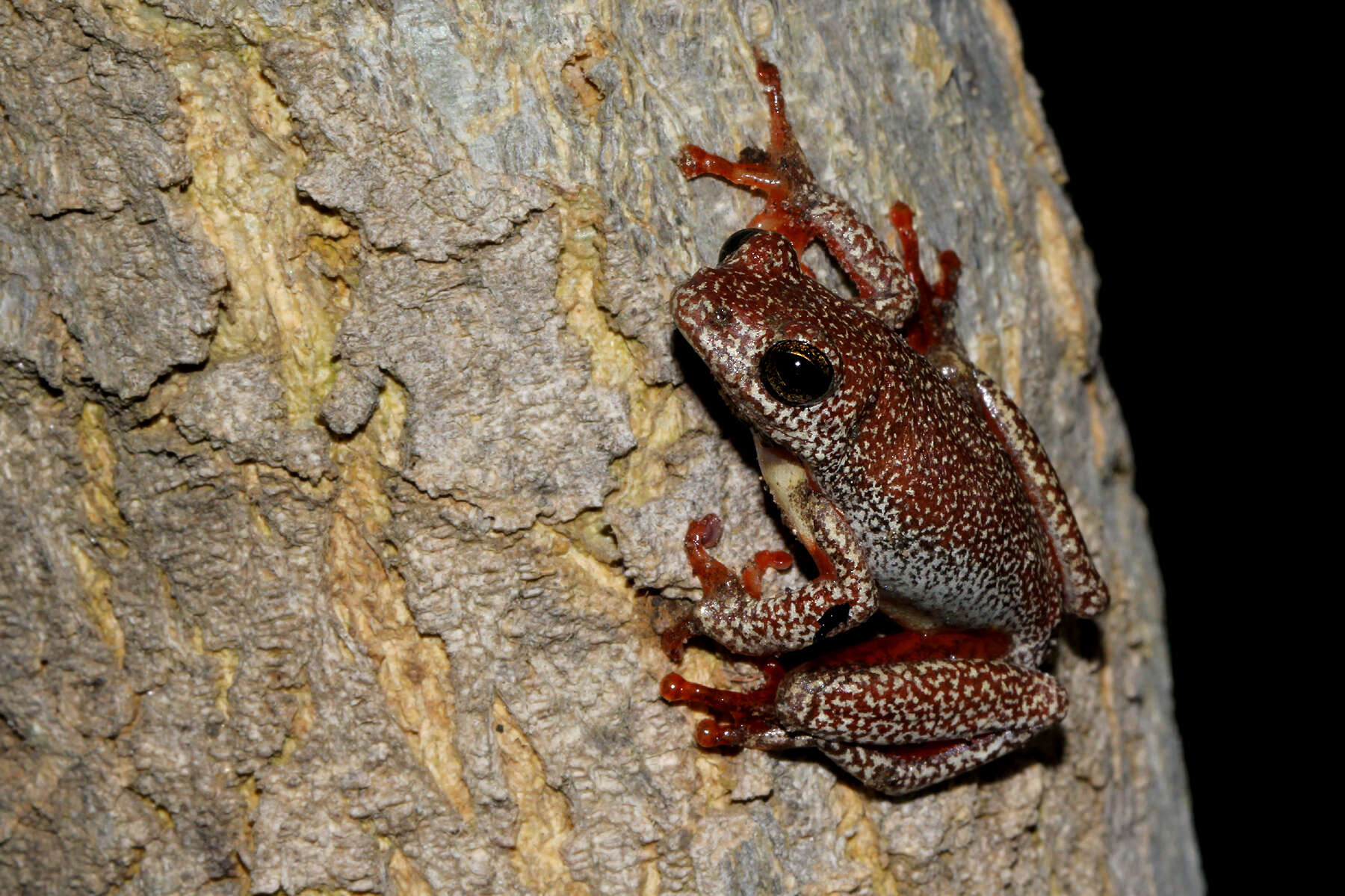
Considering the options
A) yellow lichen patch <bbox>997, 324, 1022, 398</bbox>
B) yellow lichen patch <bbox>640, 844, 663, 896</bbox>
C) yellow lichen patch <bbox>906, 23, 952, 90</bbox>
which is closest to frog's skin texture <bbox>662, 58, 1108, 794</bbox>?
yellow lichen patch <bbox>997, 324, 1022, 398</bbox>

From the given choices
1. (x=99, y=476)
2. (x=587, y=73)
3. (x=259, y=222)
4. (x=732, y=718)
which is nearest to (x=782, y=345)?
(x=587, y=73)

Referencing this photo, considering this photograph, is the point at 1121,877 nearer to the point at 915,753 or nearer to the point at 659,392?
the point at 915,753

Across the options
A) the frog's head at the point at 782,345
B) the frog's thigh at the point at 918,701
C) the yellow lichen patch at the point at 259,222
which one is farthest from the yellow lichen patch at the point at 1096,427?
the yellow lichen patch at the point at 259,222

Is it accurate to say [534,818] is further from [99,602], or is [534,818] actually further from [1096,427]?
[1096,427]

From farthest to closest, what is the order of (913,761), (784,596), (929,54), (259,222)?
A: (929,54), (913,761), (784,596), (259,222)

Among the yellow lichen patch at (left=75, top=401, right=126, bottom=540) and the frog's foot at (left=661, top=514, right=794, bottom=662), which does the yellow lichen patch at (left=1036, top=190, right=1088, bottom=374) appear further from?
the yellow lichen patch at (left=75, top=401, right=126, bottom=540)

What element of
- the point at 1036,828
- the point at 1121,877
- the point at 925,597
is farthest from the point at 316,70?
the point at 1121,877

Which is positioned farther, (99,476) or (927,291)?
(927,291)
